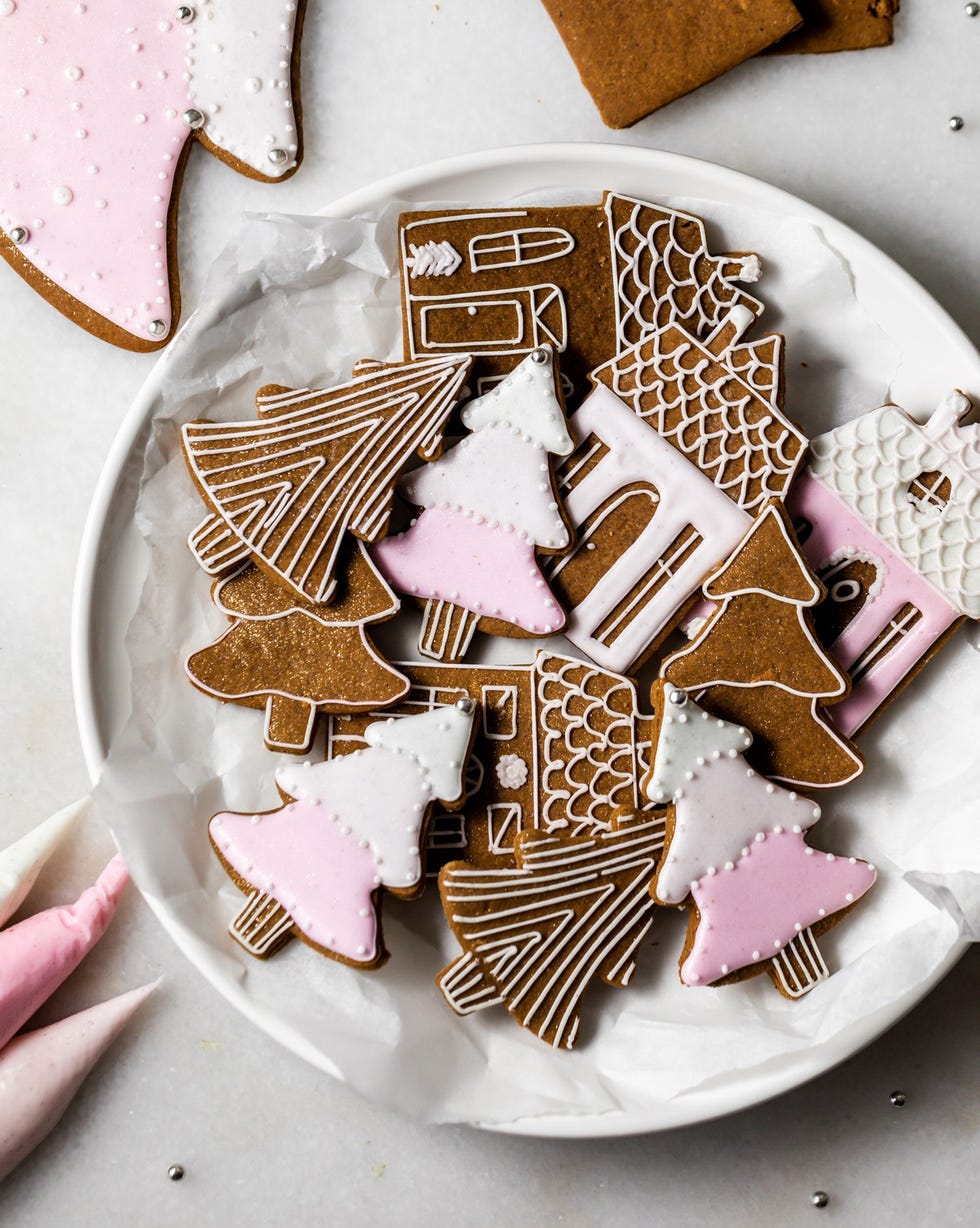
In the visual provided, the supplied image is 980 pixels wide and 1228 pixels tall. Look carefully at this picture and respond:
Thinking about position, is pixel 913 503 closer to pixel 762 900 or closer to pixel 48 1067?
pixel 762 900

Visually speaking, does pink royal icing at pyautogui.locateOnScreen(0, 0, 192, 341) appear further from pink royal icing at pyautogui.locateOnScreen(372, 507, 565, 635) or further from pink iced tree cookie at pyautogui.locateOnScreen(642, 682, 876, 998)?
pink iced tree cookie at pyautogui.locateOnScreen(642, 682, 876, 998)

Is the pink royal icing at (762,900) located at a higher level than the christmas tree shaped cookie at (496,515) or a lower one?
lower

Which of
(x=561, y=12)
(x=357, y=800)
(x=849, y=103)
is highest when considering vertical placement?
(x=561, y=12)

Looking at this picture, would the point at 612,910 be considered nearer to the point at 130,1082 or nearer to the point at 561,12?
the point at 130,1082

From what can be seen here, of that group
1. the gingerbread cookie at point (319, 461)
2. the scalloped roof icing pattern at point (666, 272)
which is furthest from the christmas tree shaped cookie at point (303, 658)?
the scalloped roof icing pattern at point (666, 272)

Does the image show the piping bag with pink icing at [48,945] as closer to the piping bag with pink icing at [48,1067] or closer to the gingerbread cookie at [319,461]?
the piping bag with pink icing at [48,1067]

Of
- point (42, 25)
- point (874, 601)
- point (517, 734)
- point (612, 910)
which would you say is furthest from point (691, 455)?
point (42, 25)

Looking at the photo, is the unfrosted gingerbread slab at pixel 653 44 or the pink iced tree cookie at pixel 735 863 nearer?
the pink iced tree cookie at pixel 735 863

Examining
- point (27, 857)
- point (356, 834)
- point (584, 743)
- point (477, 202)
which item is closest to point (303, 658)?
point (356, 834)
